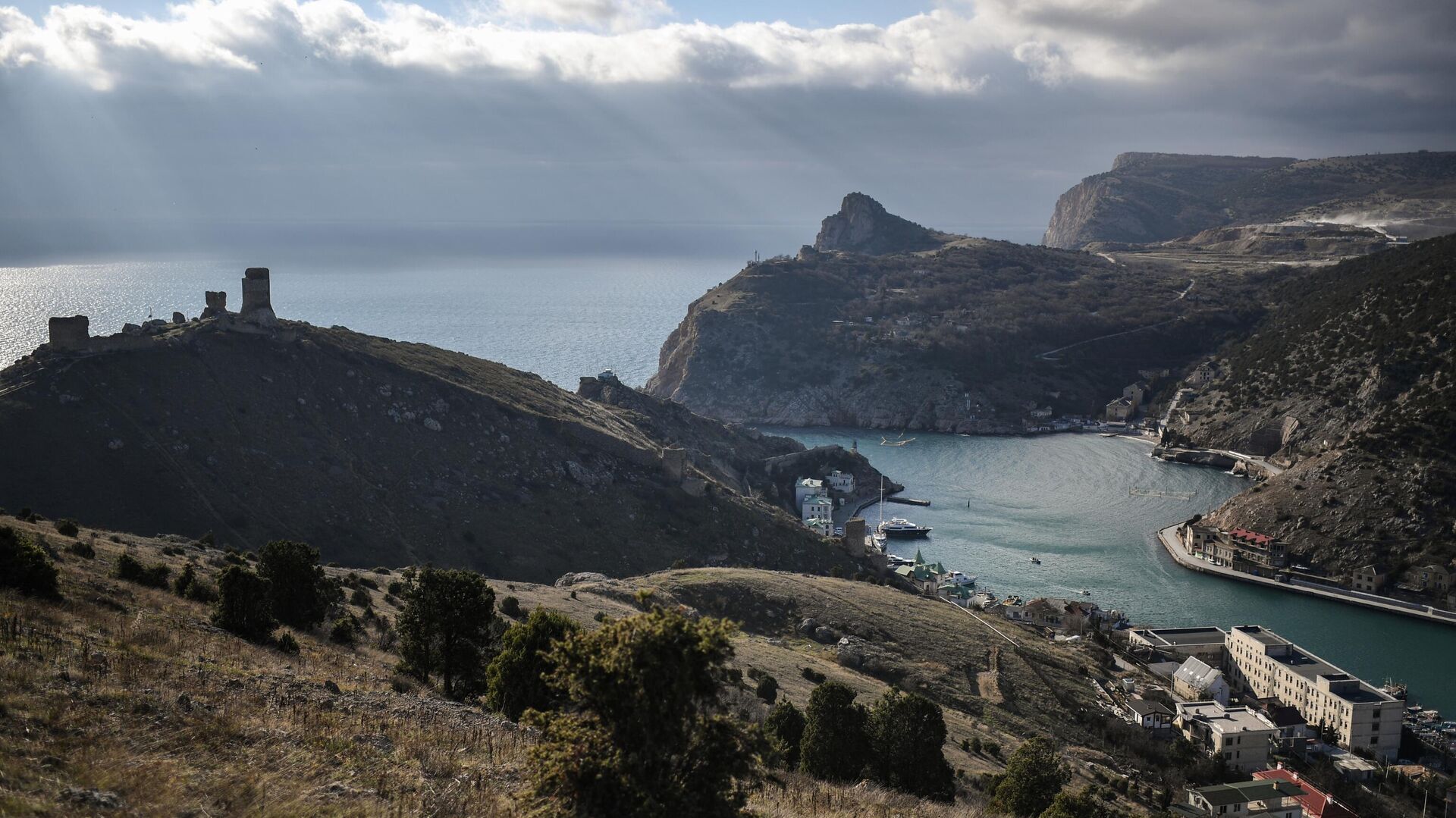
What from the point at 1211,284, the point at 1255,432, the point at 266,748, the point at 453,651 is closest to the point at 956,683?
the point at 453,651

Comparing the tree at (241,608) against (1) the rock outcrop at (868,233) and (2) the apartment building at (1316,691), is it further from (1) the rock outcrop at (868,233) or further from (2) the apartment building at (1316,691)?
(1) the rock outcrop at (868,233)

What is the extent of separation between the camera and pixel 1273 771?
29.5 meters

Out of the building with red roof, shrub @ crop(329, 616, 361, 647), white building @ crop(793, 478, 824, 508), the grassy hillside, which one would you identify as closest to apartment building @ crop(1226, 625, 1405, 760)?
the building with red roof

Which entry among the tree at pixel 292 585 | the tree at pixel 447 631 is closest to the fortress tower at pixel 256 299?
the tree at pixel 292 585

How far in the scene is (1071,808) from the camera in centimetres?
1697

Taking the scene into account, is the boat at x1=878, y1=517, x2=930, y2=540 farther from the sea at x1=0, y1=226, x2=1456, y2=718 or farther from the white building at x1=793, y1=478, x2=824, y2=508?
the white building at x1=793, y1=478, x2=824, y2=508

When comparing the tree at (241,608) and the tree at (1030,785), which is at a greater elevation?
the tree at (241,608)

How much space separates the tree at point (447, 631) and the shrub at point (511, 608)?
6.24 m

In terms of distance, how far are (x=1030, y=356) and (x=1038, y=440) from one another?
2286cm

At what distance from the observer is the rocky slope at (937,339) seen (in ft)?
359

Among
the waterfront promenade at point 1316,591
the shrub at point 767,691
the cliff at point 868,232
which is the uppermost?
the cliff at point 868,232

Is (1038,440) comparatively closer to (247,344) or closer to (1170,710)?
(1170,710)

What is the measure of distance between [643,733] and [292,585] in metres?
12.9

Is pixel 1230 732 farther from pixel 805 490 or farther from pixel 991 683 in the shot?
pixel 805 490
